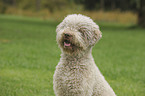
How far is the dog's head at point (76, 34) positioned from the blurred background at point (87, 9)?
949 inches

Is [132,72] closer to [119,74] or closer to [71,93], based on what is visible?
[119,74]

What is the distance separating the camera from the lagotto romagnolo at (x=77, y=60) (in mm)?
3707

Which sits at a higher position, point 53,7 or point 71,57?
point 71,57

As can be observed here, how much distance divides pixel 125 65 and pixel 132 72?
113 cm

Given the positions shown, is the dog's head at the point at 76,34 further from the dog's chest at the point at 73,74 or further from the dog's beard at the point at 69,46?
the dog's chest at the point at 73,74

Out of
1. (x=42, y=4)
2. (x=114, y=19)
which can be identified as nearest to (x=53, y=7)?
(x=42, y=4)

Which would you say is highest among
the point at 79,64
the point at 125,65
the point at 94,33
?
the point at 94,33

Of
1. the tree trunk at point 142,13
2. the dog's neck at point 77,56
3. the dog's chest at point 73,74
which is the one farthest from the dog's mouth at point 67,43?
the tree trunk at point 142,13

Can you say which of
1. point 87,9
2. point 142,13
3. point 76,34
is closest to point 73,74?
point 76,34

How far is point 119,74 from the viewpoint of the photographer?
25.2 ft

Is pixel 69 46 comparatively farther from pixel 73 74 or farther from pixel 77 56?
pixel 73 74

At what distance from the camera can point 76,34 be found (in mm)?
3641

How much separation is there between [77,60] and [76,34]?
48cm

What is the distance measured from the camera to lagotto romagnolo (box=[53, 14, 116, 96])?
371 centimetres
